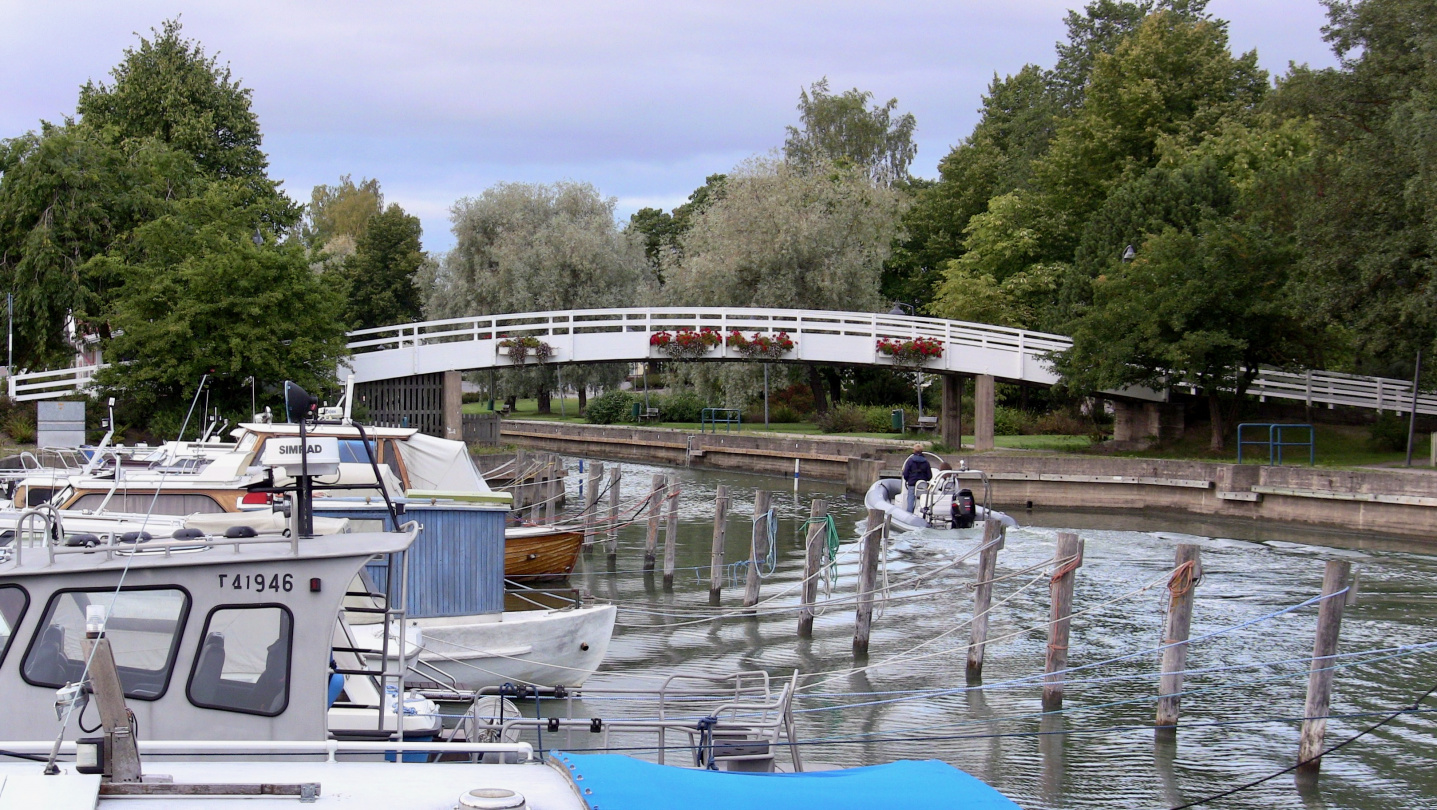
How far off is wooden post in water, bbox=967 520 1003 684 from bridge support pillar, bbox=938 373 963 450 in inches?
906

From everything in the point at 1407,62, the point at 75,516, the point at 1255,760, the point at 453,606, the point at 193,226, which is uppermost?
the point at 1407,62

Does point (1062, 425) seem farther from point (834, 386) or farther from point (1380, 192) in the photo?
point (1380, 192)

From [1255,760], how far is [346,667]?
346 inches

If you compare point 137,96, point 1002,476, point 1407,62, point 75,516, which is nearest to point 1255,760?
point 75,516

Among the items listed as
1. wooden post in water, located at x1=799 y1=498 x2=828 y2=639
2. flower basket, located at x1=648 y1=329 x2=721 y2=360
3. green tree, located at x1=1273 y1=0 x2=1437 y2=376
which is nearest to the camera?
wooden post in water, located at x1=799 y1=498 x2=828 y2=639

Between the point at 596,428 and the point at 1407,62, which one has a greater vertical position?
the point at 1407,62

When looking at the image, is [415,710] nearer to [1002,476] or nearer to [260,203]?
[1002,476]

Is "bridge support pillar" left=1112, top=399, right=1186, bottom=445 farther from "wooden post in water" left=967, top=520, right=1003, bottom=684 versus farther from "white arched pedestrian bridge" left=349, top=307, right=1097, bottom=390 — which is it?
"wooden post in water" left=967, top=520, right=1003, bottom=684

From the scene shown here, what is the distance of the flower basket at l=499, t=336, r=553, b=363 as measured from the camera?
35.8 meters

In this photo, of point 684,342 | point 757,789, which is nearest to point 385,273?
point 684,342

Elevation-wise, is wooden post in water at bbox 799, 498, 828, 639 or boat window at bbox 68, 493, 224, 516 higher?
boat window at bbox 68, 493, 224, 516

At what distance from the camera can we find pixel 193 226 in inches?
1241

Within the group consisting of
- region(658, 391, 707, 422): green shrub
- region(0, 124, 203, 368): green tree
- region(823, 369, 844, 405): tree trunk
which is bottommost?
region(658, 391, 707, 422): green shrub

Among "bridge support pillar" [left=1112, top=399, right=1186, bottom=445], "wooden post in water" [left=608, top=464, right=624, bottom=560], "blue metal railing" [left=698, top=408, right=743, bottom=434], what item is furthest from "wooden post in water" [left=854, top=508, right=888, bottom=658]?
"blue metal railing" [left=698, top=408, right=743, bottom=434]
